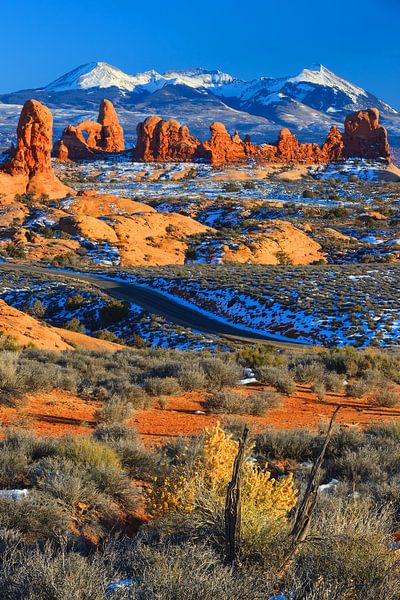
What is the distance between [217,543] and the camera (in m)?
4.13

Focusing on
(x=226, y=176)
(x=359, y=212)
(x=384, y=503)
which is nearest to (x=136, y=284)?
(x=384, y=503)

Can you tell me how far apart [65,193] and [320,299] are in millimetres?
47906

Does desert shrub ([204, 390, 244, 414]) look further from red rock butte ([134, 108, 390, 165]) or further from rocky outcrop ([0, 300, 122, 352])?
red rock butte ([134, 108, 390, 165])

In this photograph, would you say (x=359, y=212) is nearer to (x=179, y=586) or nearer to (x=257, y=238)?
(x=257, y=238)

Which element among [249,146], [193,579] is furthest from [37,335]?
[249,146]

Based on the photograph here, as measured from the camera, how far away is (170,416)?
10.0 metres

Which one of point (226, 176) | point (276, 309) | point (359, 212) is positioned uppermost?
point (226, 176)

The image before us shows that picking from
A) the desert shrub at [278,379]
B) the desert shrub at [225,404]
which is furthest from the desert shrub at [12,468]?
the desert shrub at [278,379]

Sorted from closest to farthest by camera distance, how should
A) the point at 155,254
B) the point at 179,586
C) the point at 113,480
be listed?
the point at 179,586 → the point at 113,480 → the point at 155,254

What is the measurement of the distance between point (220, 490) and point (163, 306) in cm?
2697

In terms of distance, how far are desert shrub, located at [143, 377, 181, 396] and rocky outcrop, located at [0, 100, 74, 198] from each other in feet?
195

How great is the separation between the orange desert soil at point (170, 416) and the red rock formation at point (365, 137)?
11770cm

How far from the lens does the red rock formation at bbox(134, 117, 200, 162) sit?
115500 millimetres

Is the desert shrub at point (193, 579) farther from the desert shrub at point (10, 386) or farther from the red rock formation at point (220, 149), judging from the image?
the red rock formation at point (220, 149)
